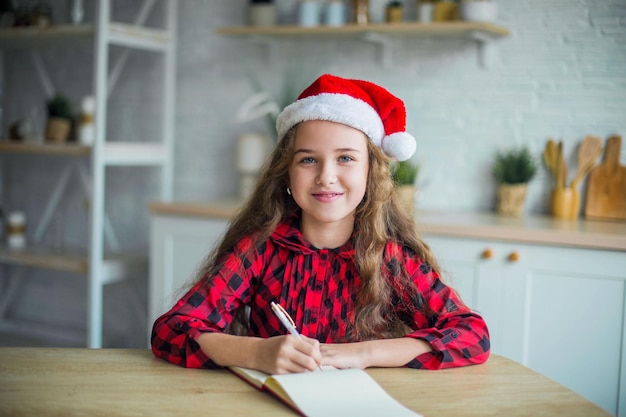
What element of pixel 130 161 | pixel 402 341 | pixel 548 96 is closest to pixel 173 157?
pixel 130 161

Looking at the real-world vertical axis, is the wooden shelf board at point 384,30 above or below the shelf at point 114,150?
above

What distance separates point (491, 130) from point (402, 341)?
1.93 m

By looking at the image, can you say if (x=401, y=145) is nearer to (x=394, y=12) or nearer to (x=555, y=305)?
(x=555, y=305)

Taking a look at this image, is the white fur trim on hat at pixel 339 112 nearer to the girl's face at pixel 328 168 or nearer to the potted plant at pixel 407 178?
the girl's face at pixel 328 168

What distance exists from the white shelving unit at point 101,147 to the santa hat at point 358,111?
1870mm

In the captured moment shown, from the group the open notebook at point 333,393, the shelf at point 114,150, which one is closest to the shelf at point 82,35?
the shelf at point 114,150

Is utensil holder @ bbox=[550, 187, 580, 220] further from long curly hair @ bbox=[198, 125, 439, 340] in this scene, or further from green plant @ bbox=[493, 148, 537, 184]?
long curly hair @ bbox=[198, 125, 439, 340]

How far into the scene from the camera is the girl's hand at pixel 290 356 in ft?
4.31

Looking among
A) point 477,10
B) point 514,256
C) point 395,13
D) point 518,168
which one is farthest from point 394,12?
point 514,256

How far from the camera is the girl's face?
1.64 meters

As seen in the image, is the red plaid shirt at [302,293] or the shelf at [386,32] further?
the shelf at [386,32]

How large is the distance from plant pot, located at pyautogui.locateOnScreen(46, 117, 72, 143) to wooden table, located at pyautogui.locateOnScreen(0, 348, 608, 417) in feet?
7.84

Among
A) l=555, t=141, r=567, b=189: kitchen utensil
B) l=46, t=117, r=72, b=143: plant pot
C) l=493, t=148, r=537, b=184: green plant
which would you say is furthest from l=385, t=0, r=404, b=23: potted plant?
l=46, t=117, r=72, b=143: plant pot

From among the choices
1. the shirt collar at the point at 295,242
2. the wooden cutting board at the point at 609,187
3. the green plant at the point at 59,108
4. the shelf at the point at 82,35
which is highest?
the shelf at the point at 82,35
